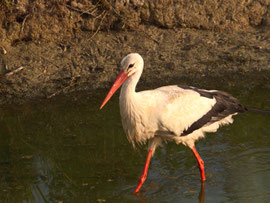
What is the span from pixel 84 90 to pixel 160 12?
2.04 m

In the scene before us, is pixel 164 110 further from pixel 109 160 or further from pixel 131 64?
pixel 109 160

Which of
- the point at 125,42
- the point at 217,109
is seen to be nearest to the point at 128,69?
the point at 217,109

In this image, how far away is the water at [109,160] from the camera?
17.4 ft

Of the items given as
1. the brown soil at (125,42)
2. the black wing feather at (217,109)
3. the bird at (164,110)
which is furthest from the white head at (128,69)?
the brown soil at (125,42)

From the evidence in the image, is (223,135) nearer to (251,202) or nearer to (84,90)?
(251,202)

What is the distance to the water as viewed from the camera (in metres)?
5.29

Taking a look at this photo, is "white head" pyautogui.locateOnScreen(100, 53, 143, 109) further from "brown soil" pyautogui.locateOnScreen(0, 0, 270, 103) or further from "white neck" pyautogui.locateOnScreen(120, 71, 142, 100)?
"brown soil" pyautogui.locateOnScreen(0, 0, 270, 103)

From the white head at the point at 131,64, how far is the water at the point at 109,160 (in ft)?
3.96

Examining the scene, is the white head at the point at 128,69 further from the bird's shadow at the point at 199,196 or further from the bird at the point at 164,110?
the bird's shadow at the point at 199,196

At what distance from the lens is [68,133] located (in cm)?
654

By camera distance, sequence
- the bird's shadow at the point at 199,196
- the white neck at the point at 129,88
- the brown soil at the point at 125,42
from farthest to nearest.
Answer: the brown soil at the point at 125,42
the bird's shadow at the point at 199,196
the white neck at the point at 129,88

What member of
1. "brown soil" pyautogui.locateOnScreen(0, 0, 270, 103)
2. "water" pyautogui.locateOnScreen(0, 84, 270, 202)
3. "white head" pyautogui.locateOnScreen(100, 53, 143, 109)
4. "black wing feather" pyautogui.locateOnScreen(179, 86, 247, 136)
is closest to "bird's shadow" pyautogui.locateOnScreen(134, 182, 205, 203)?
"water" pyautogui.locateOnScreen(0, 84, 270, 202)

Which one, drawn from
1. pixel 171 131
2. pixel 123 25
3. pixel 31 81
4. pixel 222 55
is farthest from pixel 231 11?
pixel 171 131

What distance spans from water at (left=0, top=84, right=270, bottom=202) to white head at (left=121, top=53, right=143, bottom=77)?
1207 mm
